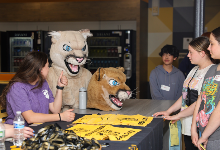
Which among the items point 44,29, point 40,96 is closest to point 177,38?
point 44,29

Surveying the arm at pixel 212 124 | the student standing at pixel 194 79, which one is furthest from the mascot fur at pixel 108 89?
the arm at pixel 212 124

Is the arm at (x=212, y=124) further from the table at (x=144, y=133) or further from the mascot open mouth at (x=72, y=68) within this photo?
the mascot open mouth at (x=72, y=68)

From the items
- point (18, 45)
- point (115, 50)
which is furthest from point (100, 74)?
point (18, 45)

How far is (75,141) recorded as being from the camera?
56.5 inches

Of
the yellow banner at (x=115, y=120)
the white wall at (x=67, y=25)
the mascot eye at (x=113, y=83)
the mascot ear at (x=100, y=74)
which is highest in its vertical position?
the white wall at (x=67, y=25)

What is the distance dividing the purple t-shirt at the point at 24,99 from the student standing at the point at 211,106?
54.0 inches

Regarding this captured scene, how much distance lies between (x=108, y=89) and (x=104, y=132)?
40.5 inches

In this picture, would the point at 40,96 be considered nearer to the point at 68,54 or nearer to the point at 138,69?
the point at 68,54

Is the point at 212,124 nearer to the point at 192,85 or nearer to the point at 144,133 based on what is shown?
the point at 144,133

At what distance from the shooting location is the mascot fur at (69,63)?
3.12m

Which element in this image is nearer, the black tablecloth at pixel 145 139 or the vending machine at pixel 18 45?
the black tablecloth at pixel 145 139

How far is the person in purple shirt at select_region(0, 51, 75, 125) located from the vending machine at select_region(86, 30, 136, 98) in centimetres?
398

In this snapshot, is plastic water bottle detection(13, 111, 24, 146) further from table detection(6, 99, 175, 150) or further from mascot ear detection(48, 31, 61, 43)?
mascot ear detection(48, 31, 61, 43)

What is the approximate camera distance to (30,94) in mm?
2342
